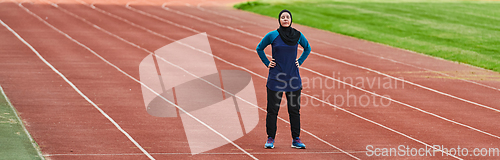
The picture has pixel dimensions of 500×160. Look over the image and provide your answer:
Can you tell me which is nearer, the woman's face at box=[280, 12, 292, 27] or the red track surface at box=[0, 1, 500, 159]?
the woman's face at box=[280, 12, 292, 27]

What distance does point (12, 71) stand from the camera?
13930 millimetres

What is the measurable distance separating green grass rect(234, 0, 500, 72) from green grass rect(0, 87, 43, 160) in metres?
11.9

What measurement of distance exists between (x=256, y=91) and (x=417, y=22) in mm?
14256

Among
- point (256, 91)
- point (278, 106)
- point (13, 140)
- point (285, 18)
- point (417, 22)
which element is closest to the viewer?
point (285, 18)

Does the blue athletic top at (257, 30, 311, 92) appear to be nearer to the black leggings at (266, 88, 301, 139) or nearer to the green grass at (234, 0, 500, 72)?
the black leggings at (266, 88, 301, 139)

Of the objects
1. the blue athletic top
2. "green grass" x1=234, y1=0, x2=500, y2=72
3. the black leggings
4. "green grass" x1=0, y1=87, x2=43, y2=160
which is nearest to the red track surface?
"green grass" x1=0, y1=87, x2=43, y2=160

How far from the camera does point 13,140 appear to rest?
7.91 meters

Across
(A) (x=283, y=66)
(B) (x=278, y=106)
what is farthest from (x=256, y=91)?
(A) (x=283, y=66)

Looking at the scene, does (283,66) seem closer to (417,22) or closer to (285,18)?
(285,18)

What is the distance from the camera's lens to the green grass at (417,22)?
18.5 m

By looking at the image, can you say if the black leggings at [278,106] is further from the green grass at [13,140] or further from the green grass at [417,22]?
the green grass at [417,22]

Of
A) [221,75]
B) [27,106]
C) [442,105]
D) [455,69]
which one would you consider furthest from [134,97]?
[455,69]

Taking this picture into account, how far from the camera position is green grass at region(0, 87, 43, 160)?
23.7 feet

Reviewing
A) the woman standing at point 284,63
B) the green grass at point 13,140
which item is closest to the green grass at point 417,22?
the woman standing at point 284,63
